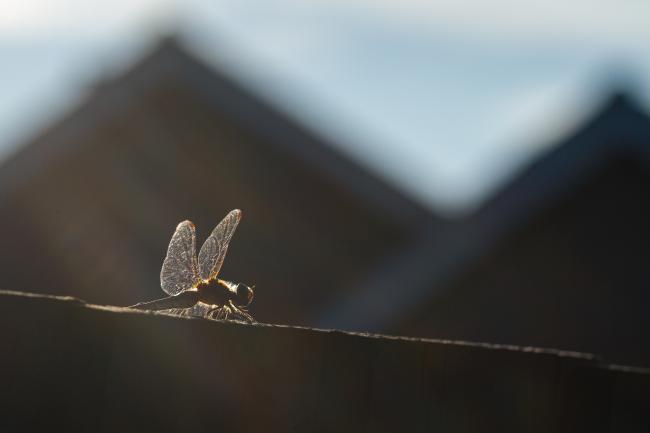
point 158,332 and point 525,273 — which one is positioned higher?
point 525,273

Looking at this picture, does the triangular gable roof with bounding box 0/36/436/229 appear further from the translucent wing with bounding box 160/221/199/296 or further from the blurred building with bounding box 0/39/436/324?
the translucent wing with bounding box 160/221/199/296

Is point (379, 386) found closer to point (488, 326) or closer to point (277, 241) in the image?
point (488, 326)

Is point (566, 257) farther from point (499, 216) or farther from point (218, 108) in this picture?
point (218, 108)

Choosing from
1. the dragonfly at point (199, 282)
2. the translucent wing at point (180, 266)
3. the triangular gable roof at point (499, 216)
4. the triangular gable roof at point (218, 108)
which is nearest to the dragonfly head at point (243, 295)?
the dragonfly at point (199, 282)

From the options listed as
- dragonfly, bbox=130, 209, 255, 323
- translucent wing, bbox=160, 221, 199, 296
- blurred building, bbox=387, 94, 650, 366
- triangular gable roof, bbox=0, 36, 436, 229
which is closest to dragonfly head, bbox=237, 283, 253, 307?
dragonfly, bbox=130, 209, 255, 323

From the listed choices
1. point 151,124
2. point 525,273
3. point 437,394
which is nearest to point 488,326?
point 525,273
